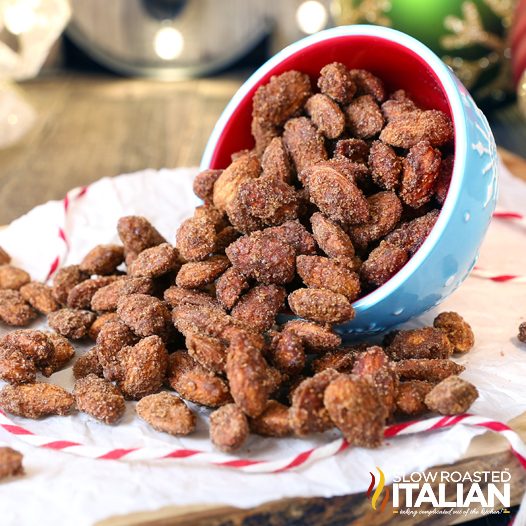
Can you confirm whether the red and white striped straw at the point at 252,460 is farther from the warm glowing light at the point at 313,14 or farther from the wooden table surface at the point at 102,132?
the warm glowing light at the point at 313,14

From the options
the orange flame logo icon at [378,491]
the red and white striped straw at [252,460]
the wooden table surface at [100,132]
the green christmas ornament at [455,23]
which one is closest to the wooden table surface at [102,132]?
the wooden table surface at [100,132]

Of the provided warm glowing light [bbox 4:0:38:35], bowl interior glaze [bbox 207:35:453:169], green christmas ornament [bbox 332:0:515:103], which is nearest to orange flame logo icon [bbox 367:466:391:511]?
bowl interior glaze [bbox 207:35:453:169]

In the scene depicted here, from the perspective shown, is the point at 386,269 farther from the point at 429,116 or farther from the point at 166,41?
the point at 166,41

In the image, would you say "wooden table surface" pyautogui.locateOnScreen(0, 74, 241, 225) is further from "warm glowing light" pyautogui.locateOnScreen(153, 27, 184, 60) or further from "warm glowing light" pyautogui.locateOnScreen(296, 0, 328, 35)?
"warm glowing light" pyautogui.locateOnScreen(296, 0, 328, 35)

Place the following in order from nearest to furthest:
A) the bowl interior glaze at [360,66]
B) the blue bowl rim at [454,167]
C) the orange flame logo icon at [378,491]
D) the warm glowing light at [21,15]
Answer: the orange flame logo icon at [378,491]
the blue bowl rim at [454,167]
the bowl interior glaze at [360,66]
the warm glowing light at [21,15]

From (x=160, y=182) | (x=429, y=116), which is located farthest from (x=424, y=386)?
(x=160, y=182)

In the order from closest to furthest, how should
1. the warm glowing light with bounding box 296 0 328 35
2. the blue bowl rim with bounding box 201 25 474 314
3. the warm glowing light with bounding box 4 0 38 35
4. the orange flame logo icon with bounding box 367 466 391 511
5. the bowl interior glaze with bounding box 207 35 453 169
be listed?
the orange flame logo icon with bounding box 367 466 391 511
the blue bowl rim with bounding box 201 25 474 314
the bowl interior glaze with bounding box 207 35 453 169
the warm glowing light with bounding box 4 0 38 35
the warm glowing light with bounding box 296 0 328 35
